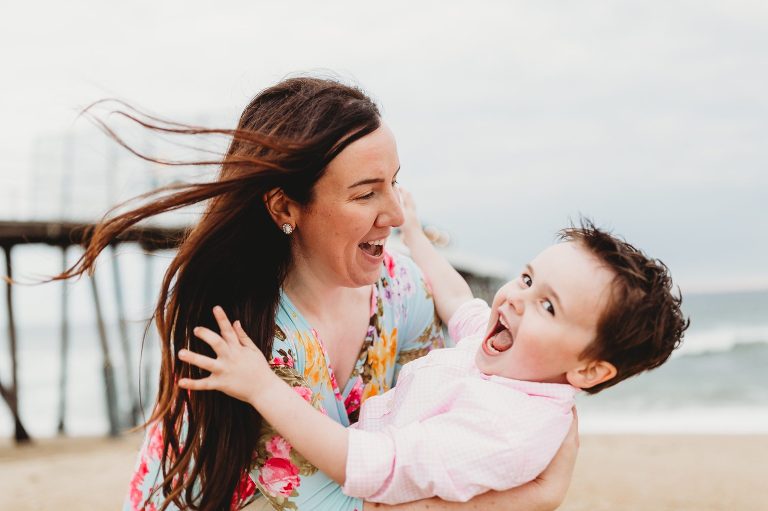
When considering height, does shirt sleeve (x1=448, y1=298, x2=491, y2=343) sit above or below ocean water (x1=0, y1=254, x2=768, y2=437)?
above

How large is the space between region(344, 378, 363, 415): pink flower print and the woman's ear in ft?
2.20

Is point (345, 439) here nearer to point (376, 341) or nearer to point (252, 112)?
point (376, 341)

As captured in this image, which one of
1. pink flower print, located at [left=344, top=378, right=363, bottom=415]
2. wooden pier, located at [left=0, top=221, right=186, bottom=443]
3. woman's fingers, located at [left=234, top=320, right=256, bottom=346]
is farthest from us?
wooden pier, located at [left=0, top=221, right=186, bottom=443]

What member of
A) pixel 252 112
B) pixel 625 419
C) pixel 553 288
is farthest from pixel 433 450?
pixel 625 419

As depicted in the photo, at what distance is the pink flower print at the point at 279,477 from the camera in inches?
91.8

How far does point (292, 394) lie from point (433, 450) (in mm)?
436

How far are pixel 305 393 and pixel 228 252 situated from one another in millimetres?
514

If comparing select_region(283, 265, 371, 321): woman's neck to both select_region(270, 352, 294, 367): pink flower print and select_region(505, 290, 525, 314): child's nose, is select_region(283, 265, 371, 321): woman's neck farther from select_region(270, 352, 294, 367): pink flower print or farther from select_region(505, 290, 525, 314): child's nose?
select_region(505, 290, 525, 314): child's nose

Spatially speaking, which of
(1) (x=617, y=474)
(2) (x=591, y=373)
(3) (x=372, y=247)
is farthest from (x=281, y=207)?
(1) (x=617, y=474)

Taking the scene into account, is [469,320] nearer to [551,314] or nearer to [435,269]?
[435,269]

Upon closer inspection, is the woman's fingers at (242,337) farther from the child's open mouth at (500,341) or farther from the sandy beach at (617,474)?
the sandy beach at (617,474)

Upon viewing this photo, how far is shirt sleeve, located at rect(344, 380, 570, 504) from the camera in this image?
87.0 inches

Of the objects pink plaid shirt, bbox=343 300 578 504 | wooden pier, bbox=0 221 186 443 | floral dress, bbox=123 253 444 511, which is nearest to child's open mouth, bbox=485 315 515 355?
pink plaid shirt, bbox=343 300 578 504

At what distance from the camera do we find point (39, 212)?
40.3 feet
